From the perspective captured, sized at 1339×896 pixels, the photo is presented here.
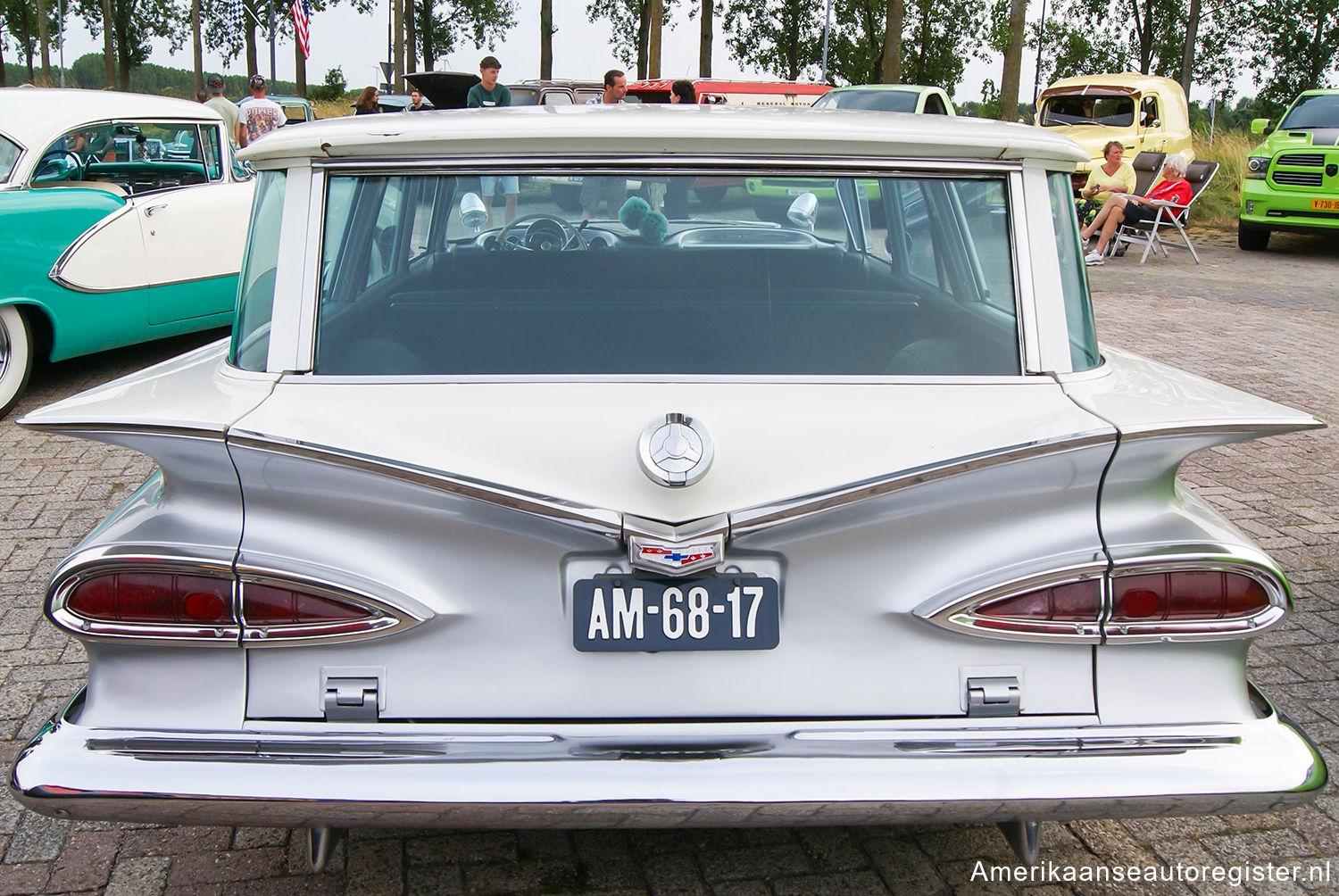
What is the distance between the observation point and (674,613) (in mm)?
1928

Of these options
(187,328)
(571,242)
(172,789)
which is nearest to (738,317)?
(571,242)

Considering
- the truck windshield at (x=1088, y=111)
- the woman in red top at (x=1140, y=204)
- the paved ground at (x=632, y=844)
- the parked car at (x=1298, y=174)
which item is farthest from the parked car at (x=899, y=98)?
the paved ground at (x=632, y=844)

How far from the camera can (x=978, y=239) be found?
8.04 feet

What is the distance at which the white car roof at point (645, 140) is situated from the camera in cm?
217

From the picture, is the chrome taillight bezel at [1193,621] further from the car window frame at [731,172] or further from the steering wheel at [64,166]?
the steering wheel at [64,166]

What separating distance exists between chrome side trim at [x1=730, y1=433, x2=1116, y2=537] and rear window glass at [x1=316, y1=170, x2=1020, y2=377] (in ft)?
1.11

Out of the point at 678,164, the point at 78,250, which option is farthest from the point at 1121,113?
the point at 678,164

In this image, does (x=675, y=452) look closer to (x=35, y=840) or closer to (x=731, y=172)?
(x=731, y=172)

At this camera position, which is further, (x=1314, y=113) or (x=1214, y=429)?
(x=1314, y=113)

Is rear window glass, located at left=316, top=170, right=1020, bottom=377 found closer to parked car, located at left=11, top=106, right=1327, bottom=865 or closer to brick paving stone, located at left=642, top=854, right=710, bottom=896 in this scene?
parked car, located at left=11, top=106, right=1327, bottom=865

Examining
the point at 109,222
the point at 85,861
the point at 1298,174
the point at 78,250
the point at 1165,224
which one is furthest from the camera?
the point at 1165,224

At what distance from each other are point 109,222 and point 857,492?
602cm

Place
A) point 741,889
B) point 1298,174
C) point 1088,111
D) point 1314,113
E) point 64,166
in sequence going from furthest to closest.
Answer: point 1088,111
point 1314,113
point 1298,174
point 64,166
point 741,889

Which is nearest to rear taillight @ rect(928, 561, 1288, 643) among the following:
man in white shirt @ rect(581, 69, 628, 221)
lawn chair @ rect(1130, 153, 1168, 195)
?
man in white shirt @ rect(581, 69, 628, 221)
